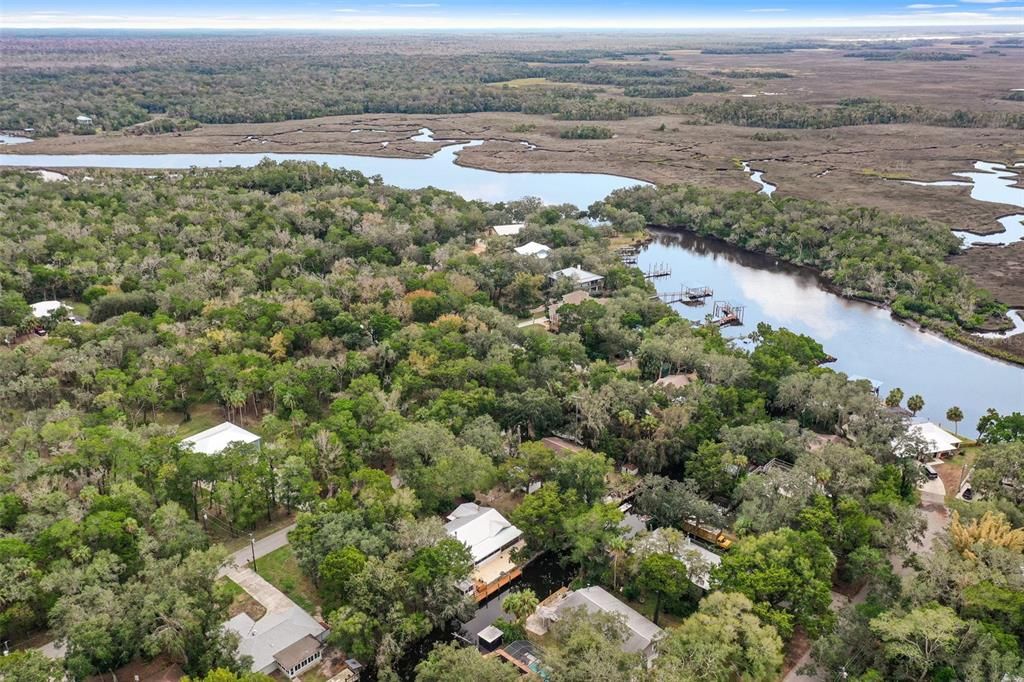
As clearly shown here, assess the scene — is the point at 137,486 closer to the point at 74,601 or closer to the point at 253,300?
the point at 74,601

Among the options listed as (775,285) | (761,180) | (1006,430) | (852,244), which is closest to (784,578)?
(1006,430)

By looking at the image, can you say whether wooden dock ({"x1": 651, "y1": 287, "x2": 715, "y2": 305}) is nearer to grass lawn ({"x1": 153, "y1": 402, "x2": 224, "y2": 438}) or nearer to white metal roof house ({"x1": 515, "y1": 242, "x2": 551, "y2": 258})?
white metal roof house ({"x1": 515, "y1": 242, "x2": 551, "y2": 258})

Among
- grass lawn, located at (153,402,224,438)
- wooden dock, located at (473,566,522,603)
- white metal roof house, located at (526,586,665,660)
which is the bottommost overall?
wooden dock, located at (473,566,522,603)

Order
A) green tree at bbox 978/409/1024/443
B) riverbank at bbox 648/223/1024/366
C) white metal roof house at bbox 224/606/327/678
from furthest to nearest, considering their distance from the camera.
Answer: riverbank at bbox 648/223/1024/366 < green tree at bbox 978/409/1024/443 < white metal roof house at bbox 224/606/327/678

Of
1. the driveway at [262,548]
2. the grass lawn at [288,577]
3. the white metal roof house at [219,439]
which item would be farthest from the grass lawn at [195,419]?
the grass lawn at [288,577]

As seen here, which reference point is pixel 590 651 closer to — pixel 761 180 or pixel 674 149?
pixel 761 180

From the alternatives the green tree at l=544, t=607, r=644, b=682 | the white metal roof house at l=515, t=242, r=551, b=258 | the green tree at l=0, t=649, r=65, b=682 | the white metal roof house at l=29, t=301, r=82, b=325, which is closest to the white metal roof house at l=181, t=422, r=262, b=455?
the green tree at l=0, t=649, r=65, b=682
